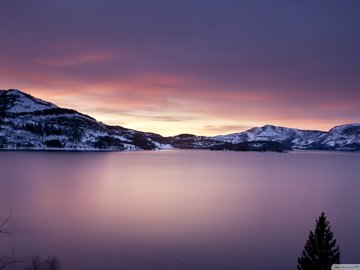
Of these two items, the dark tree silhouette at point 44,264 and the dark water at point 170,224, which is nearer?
the dark tree silhouette at point 44,264

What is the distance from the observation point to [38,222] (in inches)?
2331

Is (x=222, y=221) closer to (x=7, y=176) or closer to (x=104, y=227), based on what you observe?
(x=104, y=227)

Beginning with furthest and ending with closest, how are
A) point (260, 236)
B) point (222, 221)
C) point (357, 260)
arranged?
1. point (222, 221)
2. point (260, 236)
3. point (357, 260)

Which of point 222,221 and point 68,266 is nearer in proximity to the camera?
point 68,266

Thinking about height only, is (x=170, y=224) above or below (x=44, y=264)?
above

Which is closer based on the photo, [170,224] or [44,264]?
[44,264]

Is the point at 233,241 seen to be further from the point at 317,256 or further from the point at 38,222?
the point at 38,222

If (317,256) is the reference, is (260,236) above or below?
below

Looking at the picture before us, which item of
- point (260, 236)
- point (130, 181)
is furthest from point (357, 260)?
point (130, 181)

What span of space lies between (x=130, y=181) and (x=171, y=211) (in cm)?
6127

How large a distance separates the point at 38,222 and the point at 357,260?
49970mm

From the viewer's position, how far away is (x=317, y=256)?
3019 centimetres

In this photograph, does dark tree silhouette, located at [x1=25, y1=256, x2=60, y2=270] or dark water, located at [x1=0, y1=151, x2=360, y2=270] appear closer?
dark tree silhouette, located at [x1=25, y1=256, x2=60, y2=270]

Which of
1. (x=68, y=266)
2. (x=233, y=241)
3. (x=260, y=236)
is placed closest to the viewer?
(x=68, y=266)
